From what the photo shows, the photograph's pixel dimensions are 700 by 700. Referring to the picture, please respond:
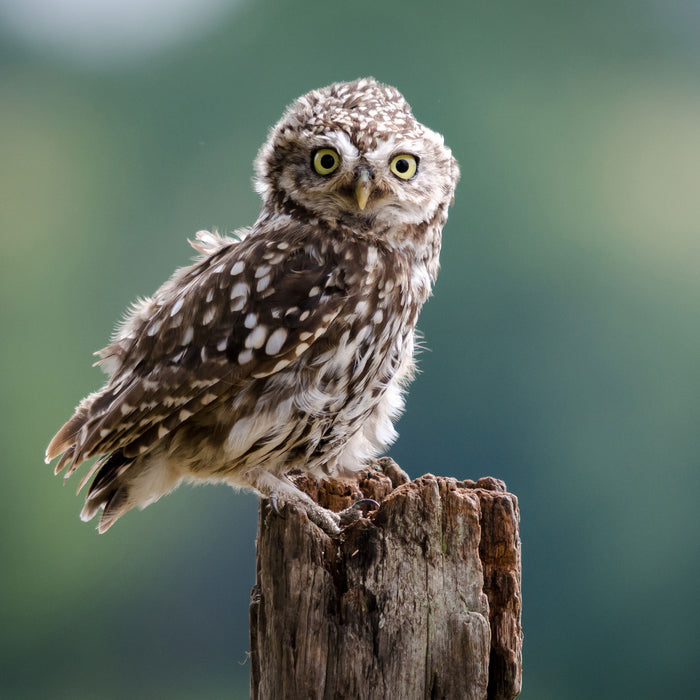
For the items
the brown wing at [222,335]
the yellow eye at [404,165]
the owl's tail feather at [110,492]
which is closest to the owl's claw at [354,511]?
the brown wing at [222,335]

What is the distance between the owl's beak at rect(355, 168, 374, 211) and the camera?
69.3 inches

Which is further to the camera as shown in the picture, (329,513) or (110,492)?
(110,492)

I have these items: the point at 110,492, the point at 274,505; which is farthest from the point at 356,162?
the point at 110,492

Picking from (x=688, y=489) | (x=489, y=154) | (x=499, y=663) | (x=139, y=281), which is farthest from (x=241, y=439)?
(x=688, y=489)

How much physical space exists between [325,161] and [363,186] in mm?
139

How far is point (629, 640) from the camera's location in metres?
3.38

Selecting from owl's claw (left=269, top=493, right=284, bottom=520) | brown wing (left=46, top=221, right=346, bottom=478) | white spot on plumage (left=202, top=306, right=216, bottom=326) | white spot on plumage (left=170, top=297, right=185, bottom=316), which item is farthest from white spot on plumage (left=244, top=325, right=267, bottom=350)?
owl's claw (left=269, top=493, right=284, bottom=520)

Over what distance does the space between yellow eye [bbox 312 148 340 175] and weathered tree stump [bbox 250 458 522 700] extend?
0.75 metres

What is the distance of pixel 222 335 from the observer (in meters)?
1.88

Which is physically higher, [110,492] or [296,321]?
[296,321]

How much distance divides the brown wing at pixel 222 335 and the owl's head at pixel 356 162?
0.11 meters

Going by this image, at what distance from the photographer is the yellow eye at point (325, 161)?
5.95 feet

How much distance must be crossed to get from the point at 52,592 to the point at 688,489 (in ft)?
9.12

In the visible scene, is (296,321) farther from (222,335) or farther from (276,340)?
(222,335)
